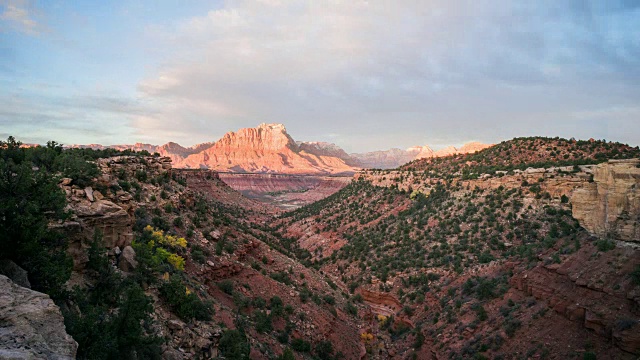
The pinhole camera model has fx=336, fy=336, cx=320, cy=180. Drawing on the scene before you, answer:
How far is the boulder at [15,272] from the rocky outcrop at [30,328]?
1.52 meters

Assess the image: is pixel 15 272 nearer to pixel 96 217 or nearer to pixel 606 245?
pixel 96 217

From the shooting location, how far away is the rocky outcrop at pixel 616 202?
50.7ft

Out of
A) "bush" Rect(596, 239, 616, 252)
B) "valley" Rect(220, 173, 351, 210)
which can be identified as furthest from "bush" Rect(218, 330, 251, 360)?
"valley" Rect(220, 173, 351, 210)

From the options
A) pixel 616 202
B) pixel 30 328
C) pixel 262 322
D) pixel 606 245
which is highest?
pixel 616 202

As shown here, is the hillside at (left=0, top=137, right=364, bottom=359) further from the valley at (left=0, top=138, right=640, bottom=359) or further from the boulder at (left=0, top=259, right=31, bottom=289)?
the boulder at (left=0, top=259, right=31, bottom=289)

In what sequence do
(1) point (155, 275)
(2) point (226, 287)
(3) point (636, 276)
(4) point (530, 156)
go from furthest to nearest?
(4) point (530, 156)
(2) point (226, 287)
(3) point (636, 276)
(1) point (155, 275)

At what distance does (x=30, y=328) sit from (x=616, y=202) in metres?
21.7

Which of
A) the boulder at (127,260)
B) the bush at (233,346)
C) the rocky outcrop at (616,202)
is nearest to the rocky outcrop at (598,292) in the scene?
the rocky outcrop at (616,202)

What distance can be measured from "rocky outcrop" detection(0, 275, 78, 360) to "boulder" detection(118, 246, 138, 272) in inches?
227

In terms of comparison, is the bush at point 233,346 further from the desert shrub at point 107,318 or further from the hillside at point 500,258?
the hillside at point 500,258

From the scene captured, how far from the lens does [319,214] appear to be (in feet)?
182

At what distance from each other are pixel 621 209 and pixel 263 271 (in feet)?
64.6

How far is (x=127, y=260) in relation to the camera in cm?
1151

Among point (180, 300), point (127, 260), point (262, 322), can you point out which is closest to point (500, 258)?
point (262, 322)
